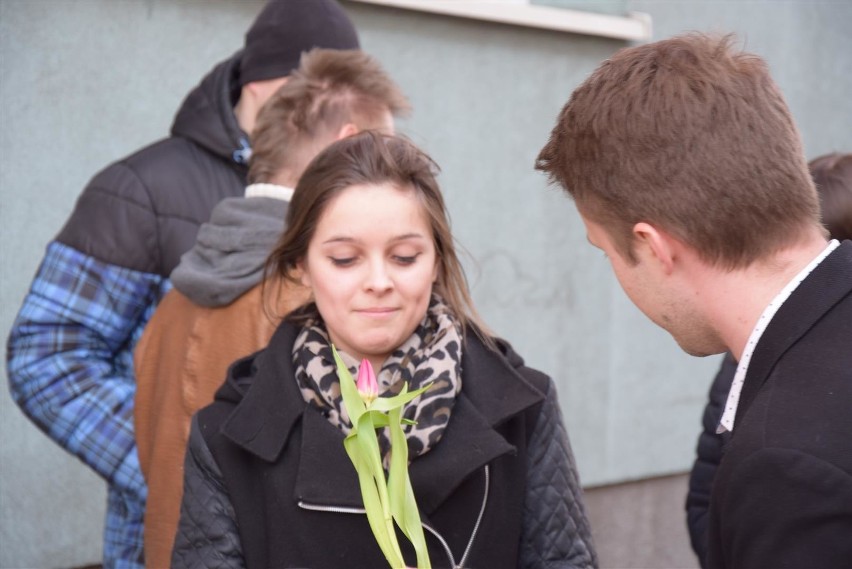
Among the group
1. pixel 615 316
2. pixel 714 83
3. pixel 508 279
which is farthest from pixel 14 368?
pixel 615 316

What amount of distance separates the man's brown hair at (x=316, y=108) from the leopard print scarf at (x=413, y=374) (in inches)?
23.6

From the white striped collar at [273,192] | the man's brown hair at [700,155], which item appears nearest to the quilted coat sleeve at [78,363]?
the white striped collar at [273,192]

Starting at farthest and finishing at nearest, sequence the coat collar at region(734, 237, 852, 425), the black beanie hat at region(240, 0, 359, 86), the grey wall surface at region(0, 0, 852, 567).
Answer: the grey wall surface at region(0, 0, 852, 567) → the black beanie hat at region(240, 0, 359, 86) → the coat collar at region(734, 237, 852, 425)

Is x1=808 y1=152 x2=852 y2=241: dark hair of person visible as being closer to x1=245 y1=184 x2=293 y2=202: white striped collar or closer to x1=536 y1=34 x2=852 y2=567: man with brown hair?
x1=536 y1=34 x2=852 y2=567: man with brown hair

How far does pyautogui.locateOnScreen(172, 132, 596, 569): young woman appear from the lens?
2186 millimetres

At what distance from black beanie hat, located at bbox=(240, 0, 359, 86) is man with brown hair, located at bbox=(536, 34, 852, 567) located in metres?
1.57

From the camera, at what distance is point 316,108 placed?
2914 millimetres

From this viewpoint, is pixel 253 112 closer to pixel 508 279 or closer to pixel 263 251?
pixel 263 251

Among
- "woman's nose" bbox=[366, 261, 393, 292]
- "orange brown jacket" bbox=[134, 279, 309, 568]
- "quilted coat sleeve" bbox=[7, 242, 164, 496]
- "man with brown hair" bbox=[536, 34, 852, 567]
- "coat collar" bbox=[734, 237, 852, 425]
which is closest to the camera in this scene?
"man with brown hair" bbox=[536, 34, 852, 567]

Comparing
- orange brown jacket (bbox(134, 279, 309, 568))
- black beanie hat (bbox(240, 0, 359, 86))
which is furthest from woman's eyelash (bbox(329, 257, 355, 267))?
black beanie hat (bbox(240, 0, 359, 86))

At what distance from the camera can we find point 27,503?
13.6ft

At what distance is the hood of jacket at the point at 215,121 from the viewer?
3.23 m

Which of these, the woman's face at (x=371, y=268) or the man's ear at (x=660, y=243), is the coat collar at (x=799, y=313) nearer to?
the man's ear at (x=660, y=243)

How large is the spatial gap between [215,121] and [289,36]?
0.34 m
